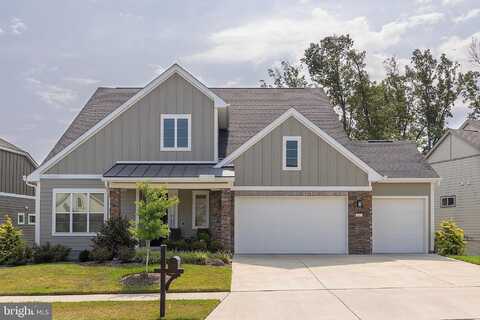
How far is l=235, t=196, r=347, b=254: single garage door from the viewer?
856 inches

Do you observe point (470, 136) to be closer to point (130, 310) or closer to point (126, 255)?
point (126, 255)

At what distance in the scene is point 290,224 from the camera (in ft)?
71.7

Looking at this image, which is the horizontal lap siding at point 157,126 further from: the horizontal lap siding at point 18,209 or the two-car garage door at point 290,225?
the horizontal lap siding at point 18,209

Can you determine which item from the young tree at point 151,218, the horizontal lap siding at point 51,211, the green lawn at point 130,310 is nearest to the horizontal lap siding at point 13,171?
the horizontal lap siding at point 51,211

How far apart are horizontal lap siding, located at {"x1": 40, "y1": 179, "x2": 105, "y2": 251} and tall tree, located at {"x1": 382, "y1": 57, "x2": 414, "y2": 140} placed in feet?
91.4

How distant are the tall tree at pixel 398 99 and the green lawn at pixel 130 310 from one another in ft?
112

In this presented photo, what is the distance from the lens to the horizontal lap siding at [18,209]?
104ft

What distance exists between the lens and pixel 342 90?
42.8m

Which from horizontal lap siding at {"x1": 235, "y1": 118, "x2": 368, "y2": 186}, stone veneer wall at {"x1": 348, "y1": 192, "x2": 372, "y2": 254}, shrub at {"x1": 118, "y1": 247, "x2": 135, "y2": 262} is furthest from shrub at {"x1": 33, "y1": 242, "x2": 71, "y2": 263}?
stone veneer wall at {"x1": 348, "y1": 192, "x2": 372, "y2": 254}

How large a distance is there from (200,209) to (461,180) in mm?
15408

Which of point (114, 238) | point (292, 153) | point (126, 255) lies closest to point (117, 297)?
point (126, 255)

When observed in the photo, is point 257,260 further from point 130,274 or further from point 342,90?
point 342,90

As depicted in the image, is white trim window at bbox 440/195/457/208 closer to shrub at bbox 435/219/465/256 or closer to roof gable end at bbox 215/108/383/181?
shrub at bbox 435/219/465/256

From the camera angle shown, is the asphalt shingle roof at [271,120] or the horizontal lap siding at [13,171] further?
the horizontal lap siding at [13,171]
